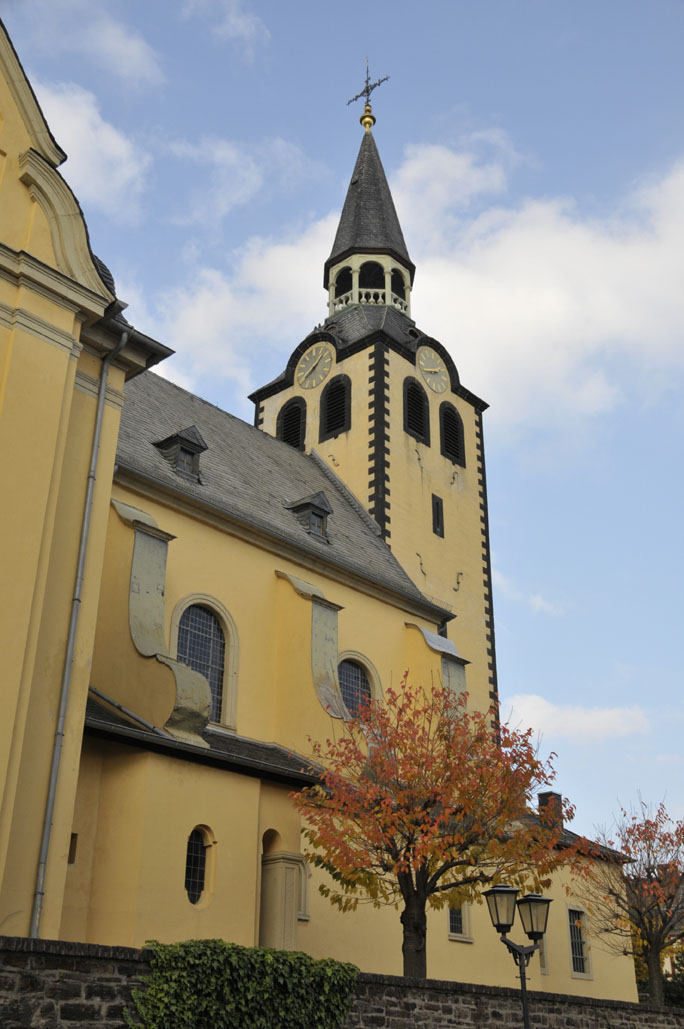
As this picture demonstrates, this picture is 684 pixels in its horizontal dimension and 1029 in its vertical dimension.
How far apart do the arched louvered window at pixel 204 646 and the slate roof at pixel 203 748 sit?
3.74 ft

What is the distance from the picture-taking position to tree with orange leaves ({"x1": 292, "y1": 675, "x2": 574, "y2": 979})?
51.9ft

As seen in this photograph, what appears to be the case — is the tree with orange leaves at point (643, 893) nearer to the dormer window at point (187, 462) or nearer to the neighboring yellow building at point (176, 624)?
the neighboring yellow building at point (176, 624)

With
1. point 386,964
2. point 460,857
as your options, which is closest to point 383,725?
point 460,857

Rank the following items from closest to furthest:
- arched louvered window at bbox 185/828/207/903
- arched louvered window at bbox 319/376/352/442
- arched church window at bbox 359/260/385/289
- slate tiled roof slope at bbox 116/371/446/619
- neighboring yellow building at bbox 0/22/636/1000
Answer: neighboring yellow building at bbox 0/22/636/1000 < arched louvered window at bbox 185/828/207/903 < slate tiled roof slope at bbox 116/371/446/619 < arched louvered window at bbox 319/376/352/442 < arched church window at bbox 359/260/385/289

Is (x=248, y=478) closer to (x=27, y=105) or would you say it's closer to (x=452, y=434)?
(x=27, y=105)

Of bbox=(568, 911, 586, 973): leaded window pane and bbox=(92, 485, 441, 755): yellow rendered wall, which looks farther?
bbox=(568, 911, 586, 973): leaded window pane

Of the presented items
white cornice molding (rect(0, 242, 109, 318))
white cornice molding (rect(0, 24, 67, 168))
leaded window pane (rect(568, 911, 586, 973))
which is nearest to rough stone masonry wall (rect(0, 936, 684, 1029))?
leaded window pane (rect(568, 911, 586, 973))

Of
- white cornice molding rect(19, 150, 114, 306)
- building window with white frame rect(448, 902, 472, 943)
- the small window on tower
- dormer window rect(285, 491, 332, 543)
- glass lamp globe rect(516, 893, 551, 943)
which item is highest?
the small window on tower

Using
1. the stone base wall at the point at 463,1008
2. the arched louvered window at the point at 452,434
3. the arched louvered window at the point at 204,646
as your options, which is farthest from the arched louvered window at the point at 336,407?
the stone base wall at the point at 463,1008

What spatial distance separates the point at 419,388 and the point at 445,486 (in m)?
3.37

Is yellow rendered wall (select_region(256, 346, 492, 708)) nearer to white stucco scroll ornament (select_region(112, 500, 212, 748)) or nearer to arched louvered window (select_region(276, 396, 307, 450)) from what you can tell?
arched louvered window (select_region(276, 396, 307, 450))

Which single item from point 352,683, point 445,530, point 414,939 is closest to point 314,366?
point 445,530

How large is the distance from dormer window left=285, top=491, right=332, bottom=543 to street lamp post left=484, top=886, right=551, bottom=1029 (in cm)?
1162

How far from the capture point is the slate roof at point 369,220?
130 feet
